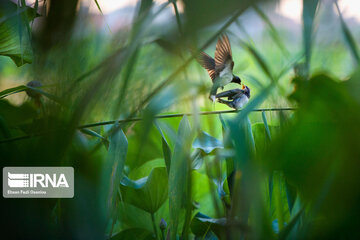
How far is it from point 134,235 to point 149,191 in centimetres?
8

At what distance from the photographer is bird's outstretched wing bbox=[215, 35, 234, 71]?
0.40m

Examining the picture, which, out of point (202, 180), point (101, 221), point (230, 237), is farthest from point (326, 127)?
point (202, 180)

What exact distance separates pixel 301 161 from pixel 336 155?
0.11 feet

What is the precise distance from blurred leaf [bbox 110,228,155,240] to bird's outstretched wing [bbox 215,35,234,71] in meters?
0.30

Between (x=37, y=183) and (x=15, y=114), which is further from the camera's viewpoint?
(x=15, y=114)

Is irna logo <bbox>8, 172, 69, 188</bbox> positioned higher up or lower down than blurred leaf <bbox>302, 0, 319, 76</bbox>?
lower down

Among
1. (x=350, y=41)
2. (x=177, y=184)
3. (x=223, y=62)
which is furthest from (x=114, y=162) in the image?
(x=350, y=41)

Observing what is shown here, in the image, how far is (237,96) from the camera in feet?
1.45

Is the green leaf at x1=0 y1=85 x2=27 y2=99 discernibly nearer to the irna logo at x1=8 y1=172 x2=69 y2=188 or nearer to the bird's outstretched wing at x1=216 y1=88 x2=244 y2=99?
the irna logo at x1=8 y1=172 x2=69 y2=188

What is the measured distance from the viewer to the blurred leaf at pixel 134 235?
0.49 meters

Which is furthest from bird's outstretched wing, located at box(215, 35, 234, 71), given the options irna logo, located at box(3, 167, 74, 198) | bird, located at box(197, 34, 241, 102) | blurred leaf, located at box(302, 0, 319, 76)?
irna logo, located at box(3, 167, 74, 198)

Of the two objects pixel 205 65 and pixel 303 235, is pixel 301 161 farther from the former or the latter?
pixel 205 65

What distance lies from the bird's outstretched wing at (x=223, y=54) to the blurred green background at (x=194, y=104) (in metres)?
0.02

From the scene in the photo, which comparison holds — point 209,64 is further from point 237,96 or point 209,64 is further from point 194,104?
point 194,104
